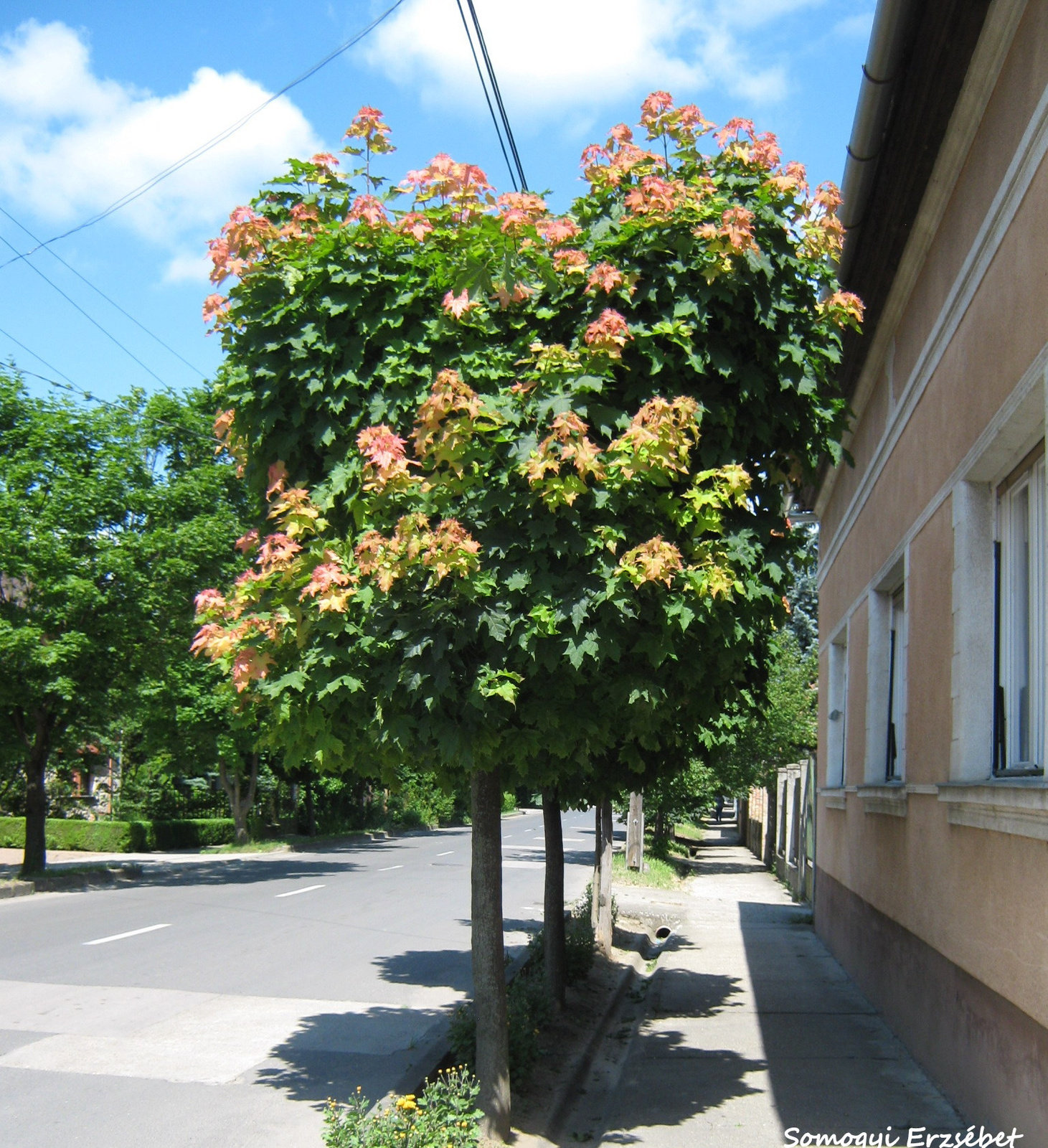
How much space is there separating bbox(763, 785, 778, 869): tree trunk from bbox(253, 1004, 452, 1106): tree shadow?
18793mm

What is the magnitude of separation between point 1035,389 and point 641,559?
6.56ft

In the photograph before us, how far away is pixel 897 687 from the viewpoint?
31.3 ft

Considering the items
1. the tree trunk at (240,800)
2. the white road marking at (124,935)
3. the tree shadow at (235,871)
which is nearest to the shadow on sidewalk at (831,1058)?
the white road marking at (124,935)

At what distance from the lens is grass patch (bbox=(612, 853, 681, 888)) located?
22.2 m

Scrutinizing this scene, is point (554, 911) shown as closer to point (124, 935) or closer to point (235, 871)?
point (124, 935)

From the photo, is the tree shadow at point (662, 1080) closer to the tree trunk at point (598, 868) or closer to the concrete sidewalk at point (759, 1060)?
the concrete sidewalk at point (759, 1060)

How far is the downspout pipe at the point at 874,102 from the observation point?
19.9 ft

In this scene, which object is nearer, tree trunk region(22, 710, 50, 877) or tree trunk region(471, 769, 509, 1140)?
tree trunk region(471, 769, 509, 1140)

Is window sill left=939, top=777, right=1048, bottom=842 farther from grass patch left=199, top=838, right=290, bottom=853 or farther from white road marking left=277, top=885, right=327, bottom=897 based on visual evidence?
grass patch left=199, top=838, right=290, bottom=853

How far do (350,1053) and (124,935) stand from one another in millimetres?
6511

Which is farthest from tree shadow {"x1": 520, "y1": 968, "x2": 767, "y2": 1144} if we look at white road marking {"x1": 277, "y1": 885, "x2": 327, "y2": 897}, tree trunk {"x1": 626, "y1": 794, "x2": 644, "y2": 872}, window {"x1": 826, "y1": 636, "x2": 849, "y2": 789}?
tree trunk {"x1": 626, "y1": 794, "x2": 644, "y2": 872}

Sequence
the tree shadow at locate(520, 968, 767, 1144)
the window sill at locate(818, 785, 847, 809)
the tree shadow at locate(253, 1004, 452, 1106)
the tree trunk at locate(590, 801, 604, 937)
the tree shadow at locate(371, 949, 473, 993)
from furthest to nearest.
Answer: the tree trunk at locate(590, 801, 604, 937), the window sill at locate(818, 785, 847, 809), the tree shadow at locate(371, 949, 473, 993), the tree shadow at locate(253, 1004, 452, 1106), the tree shadow at locate(520, 968, 767, 1144)

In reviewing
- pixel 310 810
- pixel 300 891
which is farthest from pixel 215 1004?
pixel 310 810

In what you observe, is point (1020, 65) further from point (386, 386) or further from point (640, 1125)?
point (640, 1125)
